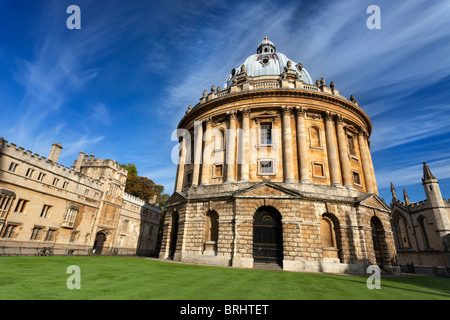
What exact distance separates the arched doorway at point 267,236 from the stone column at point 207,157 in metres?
6.85

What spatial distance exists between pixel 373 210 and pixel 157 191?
46.8m

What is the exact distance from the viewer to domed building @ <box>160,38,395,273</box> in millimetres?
19031

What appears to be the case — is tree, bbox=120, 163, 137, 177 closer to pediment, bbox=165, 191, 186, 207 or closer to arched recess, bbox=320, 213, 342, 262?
pediment, bbox=165, 191, 186, 207

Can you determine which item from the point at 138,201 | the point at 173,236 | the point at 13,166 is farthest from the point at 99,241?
the point at 173,236

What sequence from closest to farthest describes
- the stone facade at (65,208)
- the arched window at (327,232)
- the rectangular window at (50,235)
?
the arched window at (327,232) < the stone facade at (65,208) < the rectangular window at (50,235)

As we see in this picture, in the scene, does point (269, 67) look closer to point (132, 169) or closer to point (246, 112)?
point (246, 112)

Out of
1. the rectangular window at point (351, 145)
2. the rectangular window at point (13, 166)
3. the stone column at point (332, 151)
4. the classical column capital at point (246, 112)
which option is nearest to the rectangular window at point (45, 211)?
the rectangular window at point (13, 166)

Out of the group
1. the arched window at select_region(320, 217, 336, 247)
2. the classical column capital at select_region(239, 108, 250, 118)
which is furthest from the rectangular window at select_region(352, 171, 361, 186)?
the classical column capital at select_region(239, 108, 250, 118)

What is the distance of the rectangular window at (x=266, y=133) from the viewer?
2422 cm

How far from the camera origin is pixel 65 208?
31.7 meters

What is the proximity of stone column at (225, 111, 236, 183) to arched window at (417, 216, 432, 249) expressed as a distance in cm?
3779

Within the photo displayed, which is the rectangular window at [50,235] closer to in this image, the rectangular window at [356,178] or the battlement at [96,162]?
the battlement at [96,162]
